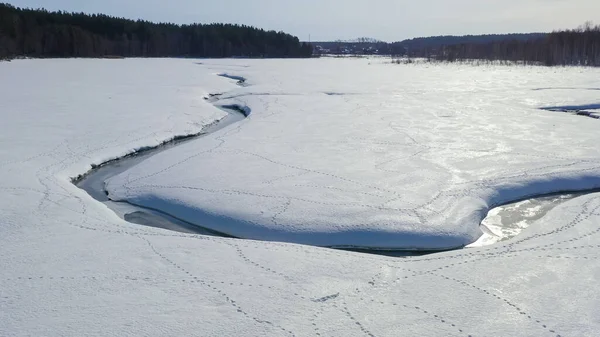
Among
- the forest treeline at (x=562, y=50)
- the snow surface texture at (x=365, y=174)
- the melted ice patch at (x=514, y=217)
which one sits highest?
the forest treeline at (x=562, y=50)

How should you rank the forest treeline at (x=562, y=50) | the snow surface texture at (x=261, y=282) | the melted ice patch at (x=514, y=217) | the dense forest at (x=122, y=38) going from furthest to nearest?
the forest treeline at (x=562, y=50) < the dense forest at (x=122, y=38) < the melted ice patch at (x=514, y=217) < the snow surface texture at (x=261, y=282)

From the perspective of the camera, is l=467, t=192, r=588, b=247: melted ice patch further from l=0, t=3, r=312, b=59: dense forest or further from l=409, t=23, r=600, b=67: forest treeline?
l=409, t=23, r=600, b=67: forest treeline

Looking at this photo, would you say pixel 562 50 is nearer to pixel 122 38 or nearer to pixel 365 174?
pixel 122 38

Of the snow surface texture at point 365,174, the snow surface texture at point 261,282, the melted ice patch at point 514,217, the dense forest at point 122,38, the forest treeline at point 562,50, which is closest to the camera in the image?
the snow surface texture at point 261,282

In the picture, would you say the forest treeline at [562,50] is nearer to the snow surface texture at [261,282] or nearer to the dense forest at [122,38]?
the dense forest at [122,38]

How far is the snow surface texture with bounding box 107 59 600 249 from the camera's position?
6715 mm

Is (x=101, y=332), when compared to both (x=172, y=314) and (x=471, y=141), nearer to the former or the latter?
(x=172, y=314)

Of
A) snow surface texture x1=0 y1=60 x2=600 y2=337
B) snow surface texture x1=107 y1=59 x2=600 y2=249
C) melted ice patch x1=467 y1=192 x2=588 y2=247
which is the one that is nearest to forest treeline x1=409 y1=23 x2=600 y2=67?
snow surface texture x1=107 y1=59 x2=600 y2=249

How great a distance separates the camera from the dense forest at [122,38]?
51438 millimetres

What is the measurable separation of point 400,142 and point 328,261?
21.2ft

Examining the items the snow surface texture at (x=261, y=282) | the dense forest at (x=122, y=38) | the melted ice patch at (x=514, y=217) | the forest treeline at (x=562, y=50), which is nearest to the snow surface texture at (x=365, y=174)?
the melted ice patch at (x=514, y=217)

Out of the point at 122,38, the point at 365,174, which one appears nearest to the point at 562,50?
the point at 122,38

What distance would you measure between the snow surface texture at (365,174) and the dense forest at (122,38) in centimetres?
4002

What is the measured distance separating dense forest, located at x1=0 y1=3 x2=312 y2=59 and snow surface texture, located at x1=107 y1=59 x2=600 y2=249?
40018 millimetres
